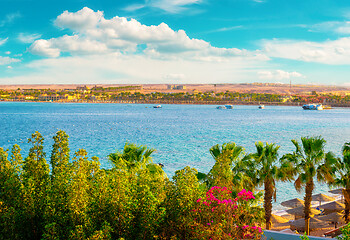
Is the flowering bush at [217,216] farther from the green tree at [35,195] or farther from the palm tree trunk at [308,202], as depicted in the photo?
the palm tree trunk at [308,202]

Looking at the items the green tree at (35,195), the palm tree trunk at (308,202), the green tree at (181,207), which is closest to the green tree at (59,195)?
the green tree at (35,195)

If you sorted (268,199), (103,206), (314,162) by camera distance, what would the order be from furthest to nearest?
(268,199), (314,162), (103,206)

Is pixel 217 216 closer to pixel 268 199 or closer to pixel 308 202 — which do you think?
pixel 268 199

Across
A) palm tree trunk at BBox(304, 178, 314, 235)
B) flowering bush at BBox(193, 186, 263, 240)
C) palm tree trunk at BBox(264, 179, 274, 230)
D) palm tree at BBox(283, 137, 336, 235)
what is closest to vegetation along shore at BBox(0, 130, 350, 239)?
flowering bush at BBox(193, 186, 263, 240)

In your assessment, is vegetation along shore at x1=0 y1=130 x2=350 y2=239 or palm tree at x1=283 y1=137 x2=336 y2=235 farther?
palm tree at x1=283 y1=137 x2=336 y2=235

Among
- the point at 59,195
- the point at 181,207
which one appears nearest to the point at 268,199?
the point at 181,207

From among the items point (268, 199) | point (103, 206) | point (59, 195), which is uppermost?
point (59, 195)

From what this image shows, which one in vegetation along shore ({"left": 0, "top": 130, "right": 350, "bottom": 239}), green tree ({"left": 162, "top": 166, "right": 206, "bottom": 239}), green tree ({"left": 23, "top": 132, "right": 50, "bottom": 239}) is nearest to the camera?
vegetation along shore ({"left": 0, "top": 130, "right": 350, "bottom": 239})

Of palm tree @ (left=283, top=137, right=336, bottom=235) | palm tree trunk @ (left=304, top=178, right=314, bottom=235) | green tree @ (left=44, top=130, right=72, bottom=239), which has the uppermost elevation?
green tree @ (left=44, top=130, right=72, bottom=239)

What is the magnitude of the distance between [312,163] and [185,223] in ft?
43.5

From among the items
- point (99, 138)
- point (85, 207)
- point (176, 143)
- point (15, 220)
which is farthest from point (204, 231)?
point (99, 138)

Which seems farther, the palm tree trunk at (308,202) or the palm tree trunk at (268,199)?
the palm tree trunk at (308,202)

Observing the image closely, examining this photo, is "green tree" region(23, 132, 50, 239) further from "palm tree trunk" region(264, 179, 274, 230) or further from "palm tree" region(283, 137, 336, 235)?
"palm tree" region(283, 137, 336, 235)

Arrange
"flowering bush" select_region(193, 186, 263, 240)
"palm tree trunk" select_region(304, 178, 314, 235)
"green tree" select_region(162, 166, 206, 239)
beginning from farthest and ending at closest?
"palm tree trunk" select_region(304, 178, 314, 235)
"green tree" select_region(162, 166, 206, 239)
"flowering bush" select_region(193, 186, 263, 240)
